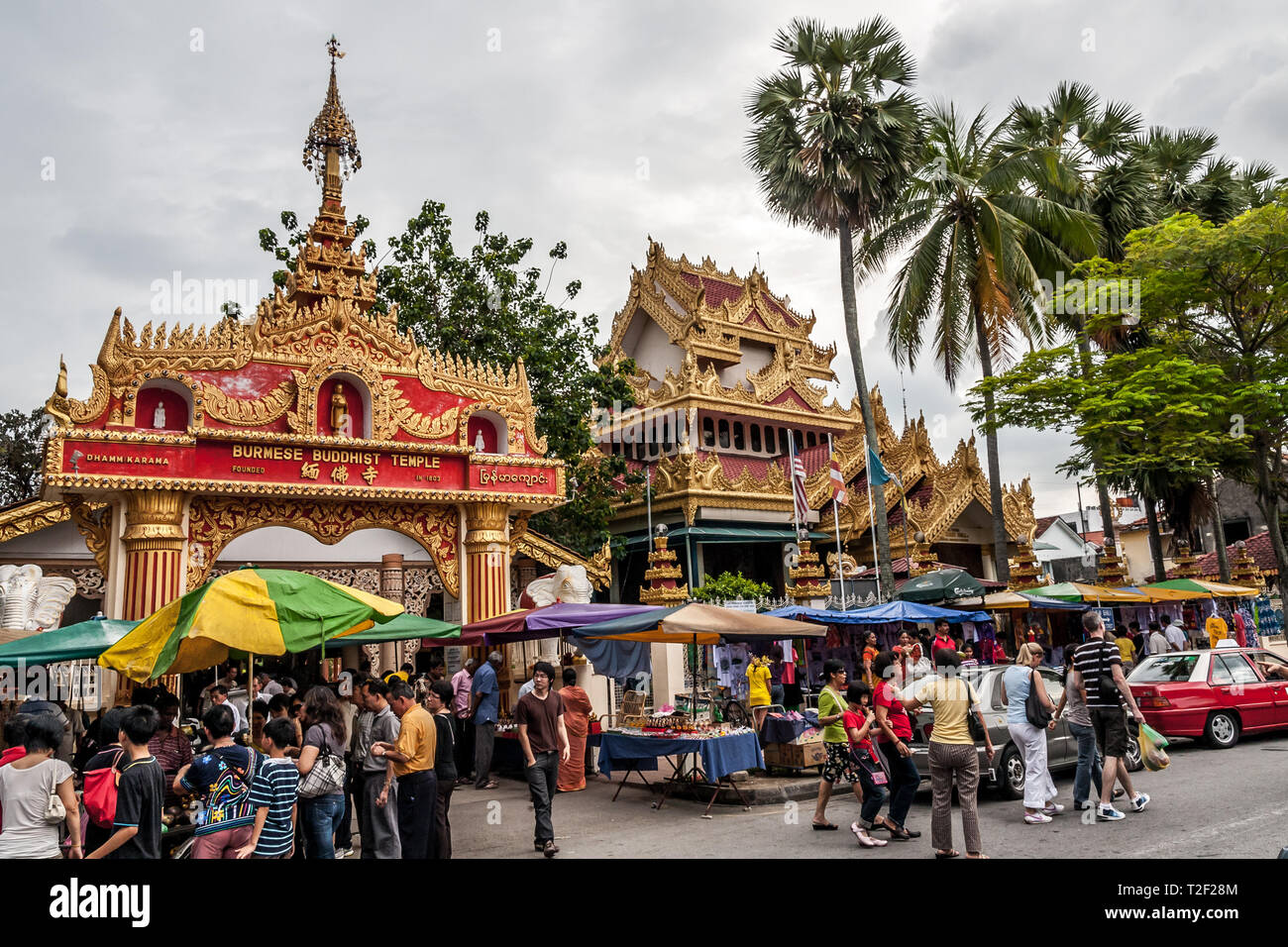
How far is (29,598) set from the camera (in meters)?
15.0

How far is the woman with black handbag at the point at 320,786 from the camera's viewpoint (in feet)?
21.7

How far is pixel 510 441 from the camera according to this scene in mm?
17281

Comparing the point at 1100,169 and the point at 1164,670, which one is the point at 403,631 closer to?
the point at 1164,670

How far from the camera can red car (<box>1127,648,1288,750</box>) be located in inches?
512

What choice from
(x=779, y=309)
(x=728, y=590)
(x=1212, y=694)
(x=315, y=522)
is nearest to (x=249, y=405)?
(x=315, y=522)

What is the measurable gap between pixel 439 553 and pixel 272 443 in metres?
3.47

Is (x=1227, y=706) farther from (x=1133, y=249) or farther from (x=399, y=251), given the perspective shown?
(x=399, y=251)

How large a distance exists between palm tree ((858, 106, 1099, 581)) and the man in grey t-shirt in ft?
61.1

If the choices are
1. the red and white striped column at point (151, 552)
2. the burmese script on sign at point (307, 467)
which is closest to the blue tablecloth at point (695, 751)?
the burmese script on sign at point (307, 467)

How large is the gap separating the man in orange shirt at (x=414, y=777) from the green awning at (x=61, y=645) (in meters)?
4.91

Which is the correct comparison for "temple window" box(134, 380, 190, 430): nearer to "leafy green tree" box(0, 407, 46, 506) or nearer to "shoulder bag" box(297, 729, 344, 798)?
"shoulder bag" box(297, 729, 344, 798)

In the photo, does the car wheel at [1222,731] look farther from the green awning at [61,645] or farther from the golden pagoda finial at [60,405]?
the golden pagoda finial at [60,405]

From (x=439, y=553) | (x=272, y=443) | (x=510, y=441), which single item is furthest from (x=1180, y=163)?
(x=272, y=443)
